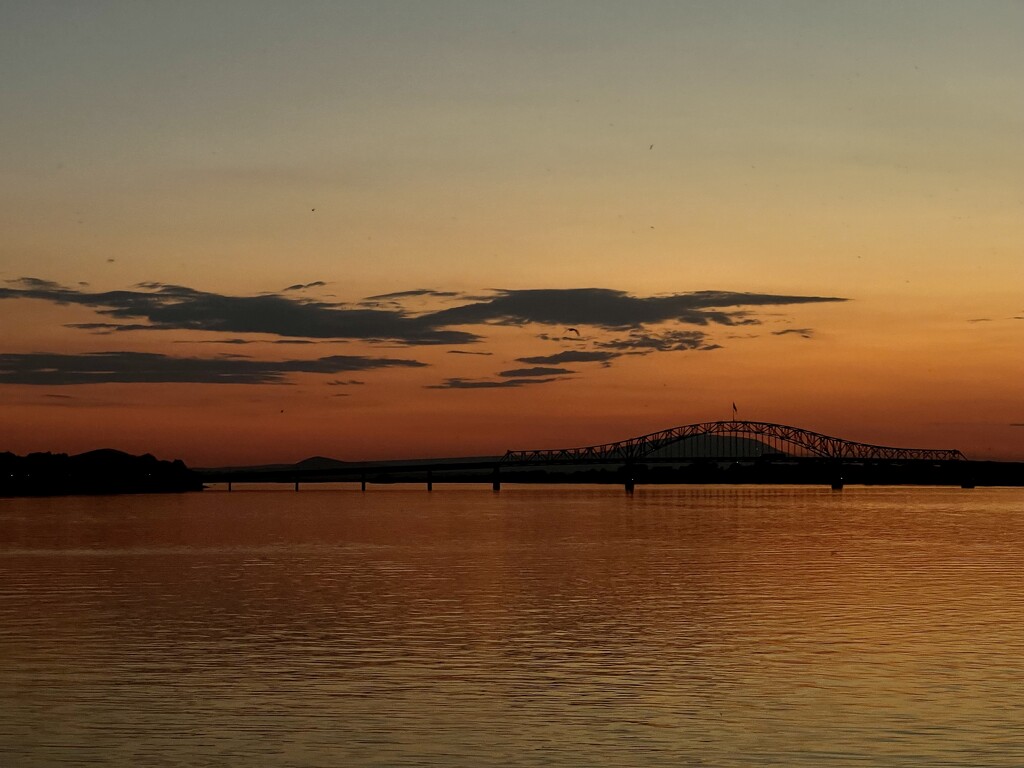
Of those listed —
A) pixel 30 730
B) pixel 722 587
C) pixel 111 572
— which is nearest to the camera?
pixel 30 730

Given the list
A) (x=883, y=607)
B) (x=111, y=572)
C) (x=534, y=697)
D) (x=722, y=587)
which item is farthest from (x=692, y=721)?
(x=111, y=572)

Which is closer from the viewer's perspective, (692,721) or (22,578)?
(692,721)

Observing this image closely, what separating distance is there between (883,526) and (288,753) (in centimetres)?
11078

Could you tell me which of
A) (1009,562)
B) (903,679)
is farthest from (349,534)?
(903,679)

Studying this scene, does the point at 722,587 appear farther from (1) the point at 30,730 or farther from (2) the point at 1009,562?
(1) the point at 30,730

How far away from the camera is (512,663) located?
32.9 metres

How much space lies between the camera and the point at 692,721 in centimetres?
2567

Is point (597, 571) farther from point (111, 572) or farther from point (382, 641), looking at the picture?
point (382, 641)

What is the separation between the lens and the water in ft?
77.5

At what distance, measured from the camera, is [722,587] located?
5606cm

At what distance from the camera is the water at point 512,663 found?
2361 cm

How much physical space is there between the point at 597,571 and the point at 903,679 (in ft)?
120

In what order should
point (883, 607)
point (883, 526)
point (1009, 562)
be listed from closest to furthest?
1. point (883, 607)
2. point (1009, 562)
3. point (883, 526)

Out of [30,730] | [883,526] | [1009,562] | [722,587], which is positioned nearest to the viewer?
[30,730]
